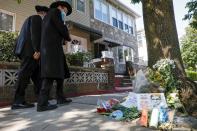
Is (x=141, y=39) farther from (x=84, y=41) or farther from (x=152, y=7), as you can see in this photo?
(x=152, y=7)

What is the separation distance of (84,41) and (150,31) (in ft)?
42.2

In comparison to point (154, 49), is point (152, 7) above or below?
above

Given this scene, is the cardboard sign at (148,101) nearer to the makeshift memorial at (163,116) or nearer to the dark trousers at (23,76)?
the makeshift memorial at (163,116)

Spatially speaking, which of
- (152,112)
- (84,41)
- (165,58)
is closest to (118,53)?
(84,41)

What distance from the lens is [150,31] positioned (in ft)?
22.4

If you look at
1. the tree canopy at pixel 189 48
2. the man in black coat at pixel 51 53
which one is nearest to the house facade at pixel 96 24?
the man in black coat at pixel 51 53

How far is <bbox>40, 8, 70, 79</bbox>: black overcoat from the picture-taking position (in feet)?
18.4

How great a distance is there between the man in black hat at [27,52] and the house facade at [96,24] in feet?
25.5

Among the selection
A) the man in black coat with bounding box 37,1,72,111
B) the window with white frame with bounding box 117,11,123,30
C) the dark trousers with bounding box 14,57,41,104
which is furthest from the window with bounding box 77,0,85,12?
the man in black coat with bounding box 37,1,72,111

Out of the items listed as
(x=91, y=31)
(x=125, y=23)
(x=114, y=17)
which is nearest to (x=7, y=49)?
(x=91, y=31)

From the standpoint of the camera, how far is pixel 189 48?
1676 inches

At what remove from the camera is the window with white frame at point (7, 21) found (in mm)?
13656

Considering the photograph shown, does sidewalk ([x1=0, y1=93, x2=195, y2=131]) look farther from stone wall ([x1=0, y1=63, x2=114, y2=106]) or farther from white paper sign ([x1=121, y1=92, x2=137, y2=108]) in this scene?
stone wall ([x1=0, y1=63, x2=114, y2=106])

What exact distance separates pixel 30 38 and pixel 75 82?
3.85m
